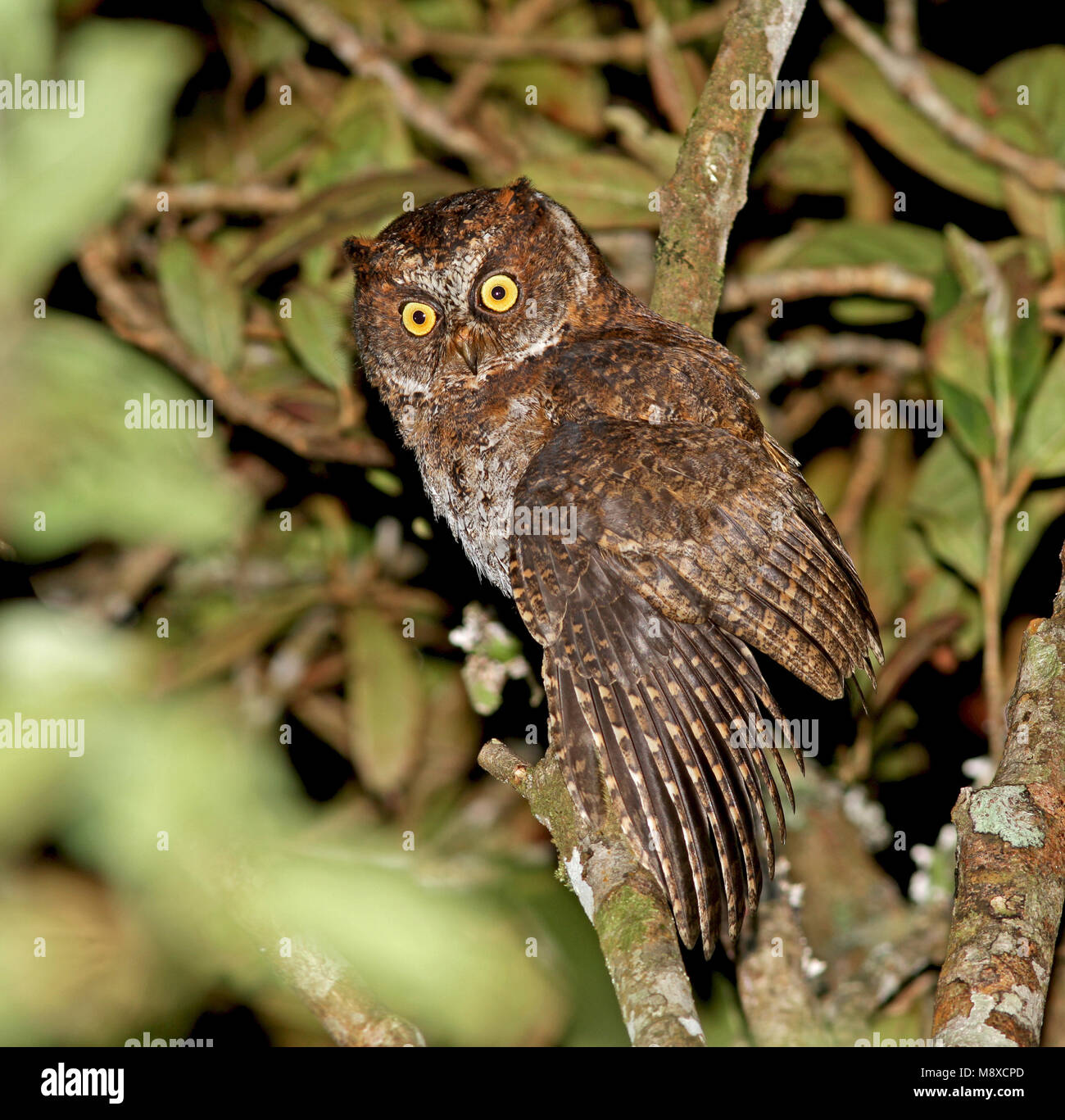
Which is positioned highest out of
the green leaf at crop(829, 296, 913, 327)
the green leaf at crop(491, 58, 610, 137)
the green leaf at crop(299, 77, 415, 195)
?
the green leaf at crop(491, 58, 610, 137)

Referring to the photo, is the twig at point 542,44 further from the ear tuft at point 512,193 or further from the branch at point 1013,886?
the branch at point 1013,886

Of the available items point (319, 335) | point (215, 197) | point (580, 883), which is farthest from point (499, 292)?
point (215, 197)

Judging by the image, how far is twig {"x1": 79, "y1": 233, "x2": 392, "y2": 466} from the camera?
381 cm

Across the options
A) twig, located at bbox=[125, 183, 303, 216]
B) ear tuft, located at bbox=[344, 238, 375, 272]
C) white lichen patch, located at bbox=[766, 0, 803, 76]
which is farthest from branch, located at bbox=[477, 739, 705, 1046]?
twig, located at bbox=[125, 183, 303, 216]

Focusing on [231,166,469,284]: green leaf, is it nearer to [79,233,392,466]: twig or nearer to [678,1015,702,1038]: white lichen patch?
[79,233,392,466]: twig

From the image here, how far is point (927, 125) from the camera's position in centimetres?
430

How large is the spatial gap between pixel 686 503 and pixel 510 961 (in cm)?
138

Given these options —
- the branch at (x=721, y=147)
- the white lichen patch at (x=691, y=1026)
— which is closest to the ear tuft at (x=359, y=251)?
the branch at (x=721, y=147)

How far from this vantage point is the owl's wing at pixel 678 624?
8.79ft

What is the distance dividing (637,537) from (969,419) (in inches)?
53.3

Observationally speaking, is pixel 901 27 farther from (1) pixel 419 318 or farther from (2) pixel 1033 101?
(1) pixel 419 318

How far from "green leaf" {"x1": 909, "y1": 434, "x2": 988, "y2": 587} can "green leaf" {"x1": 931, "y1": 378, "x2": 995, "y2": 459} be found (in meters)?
0.28

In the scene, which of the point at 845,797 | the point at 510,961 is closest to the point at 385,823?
the point at 510,961

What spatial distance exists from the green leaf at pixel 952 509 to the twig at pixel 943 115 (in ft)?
3.34
